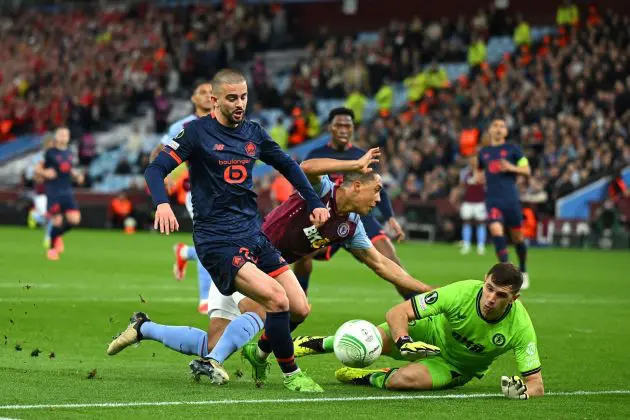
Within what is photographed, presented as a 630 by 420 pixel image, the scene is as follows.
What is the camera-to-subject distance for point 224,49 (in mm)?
43938

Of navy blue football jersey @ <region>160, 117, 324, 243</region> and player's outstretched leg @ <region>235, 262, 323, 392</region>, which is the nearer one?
player's outstretched leg @ <region>235, 262, 323, 392</region>

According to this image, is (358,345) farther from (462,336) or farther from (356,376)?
(462,336)

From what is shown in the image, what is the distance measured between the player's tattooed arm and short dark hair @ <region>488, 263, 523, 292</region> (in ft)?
4.03

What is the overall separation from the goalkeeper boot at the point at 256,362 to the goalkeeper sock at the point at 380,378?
0.76m

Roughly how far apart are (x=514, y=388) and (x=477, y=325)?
0.54 m

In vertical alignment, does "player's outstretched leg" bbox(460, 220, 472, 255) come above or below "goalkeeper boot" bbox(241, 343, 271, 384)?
below

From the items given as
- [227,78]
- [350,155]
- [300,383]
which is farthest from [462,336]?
[350,155]

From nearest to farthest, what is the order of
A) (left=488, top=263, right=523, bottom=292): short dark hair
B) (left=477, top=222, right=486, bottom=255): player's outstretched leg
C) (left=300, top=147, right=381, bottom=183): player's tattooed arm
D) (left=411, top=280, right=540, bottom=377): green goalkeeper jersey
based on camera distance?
(left=488, top=263, right=523, bottom=292): short dark hair
(left=411, top=280, right=540, bottom=377): green goalkeeper jersey
(left=300, top=147, right=381, bottom=183): player's tattooed arm
(left=477, top=222, right=486, bottom=255): player's outstretched leg

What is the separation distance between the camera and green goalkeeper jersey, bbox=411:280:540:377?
342 inches

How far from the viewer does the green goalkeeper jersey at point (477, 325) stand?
868 cm

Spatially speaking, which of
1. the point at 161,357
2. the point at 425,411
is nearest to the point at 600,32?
the point at 161,357

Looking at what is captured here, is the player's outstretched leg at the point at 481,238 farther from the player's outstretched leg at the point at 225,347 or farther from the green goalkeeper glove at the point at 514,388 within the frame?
the green goalkeeper glove at the point at 514,388

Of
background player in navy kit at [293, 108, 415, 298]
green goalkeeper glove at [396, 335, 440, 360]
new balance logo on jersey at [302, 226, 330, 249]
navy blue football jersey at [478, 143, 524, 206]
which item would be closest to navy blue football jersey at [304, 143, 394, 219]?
background player in navy kit at [293, 108, 415, 298]

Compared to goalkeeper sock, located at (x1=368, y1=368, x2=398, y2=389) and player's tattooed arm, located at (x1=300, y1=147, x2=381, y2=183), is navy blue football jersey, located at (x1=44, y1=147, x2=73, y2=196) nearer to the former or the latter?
player's tattooed arm, located at (x1=300, y1=147, x2=381, y2=183)
